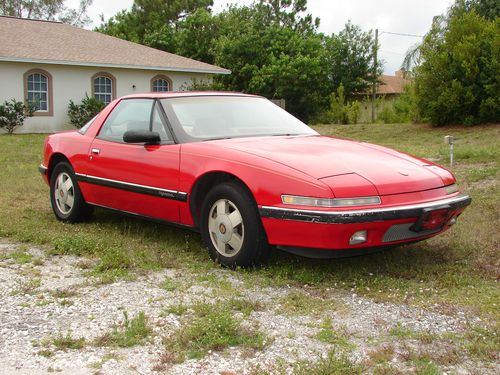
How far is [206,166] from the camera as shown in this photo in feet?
16.9

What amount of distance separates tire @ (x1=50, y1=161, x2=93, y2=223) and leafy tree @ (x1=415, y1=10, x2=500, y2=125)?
16.4 meters

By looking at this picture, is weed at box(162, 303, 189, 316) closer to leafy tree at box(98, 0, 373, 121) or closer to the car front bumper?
the car front bumper

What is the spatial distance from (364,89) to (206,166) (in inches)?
1494

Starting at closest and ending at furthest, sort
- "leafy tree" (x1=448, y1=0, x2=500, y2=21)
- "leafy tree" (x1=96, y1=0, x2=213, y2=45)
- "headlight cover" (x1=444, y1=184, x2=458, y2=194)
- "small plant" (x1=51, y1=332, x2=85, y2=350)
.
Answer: "small plant" (x1=51, y1=332, x2=85, y2=350) → "headlight cover" (x1=444, y1=184, x2=458, y2=194) → "leafy tree" (x1=448, y1=0, x2=500, y2=21) → "leafy tree" (x1=96, y1=0, x2=213, y2=45)

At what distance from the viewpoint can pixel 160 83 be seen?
26.5 m

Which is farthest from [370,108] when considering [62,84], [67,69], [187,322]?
[187,322]

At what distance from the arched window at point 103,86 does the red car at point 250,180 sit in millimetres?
18848

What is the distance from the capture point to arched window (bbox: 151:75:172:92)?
86.0ft

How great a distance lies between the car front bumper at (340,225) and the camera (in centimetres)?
440

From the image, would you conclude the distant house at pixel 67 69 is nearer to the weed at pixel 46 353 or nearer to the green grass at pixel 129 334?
the green grass at pixel 129 334

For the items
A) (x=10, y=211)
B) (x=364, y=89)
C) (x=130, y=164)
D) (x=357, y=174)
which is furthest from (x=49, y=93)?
(x=364, y=89)

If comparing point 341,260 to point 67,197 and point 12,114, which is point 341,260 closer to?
point 67,197

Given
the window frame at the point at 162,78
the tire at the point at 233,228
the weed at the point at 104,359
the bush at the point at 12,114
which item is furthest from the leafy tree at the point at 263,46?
the weed at the point at 104,359

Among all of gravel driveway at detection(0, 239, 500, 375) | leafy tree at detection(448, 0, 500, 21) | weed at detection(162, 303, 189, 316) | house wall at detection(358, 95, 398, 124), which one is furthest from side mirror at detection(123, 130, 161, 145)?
leafy tree at detection(448, 0, 500, 21)
